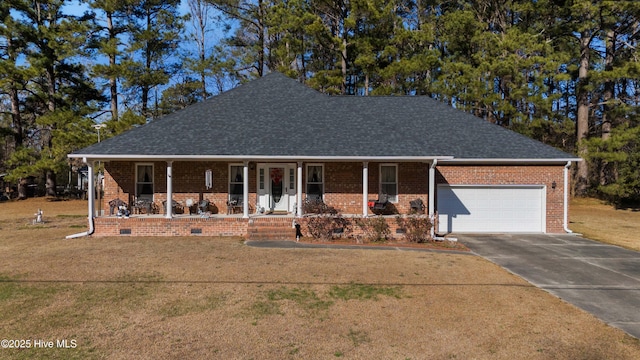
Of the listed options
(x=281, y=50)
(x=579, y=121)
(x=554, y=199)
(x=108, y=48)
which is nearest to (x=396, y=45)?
(x=281, y=50)

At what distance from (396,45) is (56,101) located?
27652 mm

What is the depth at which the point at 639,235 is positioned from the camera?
14703 mm

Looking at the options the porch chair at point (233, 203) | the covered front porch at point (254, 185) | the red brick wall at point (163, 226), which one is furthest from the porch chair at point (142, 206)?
the porch chair at point (233, 203)

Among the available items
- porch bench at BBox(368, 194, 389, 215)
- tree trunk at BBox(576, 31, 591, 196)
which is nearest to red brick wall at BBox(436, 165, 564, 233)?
porch bench at BBox(368, 194, 389, 215)

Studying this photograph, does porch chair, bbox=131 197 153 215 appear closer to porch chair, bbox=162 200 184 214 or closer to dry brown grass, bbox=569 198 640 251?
porch chair, bbox=162 200 184 214

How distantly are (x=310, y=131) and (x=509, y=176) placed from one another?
8.45 m

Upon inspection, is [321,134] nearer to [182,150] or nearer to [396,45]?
[182,150]

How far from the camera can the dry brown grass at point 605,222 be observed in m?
13.8

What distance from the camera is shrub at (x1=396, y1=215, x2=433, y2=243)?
12.2 metres

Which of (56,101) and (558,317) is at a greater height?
(56,101)

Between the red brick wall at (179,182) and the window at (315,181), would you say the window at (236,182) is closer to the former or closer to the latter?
the red brick wall at (179,182)

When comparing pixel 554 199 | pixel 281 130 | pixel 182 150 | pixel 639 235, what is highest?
pixel 281 130

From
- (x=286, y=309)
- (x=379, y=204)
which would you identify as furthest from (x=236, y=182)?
(x=286, y=309)

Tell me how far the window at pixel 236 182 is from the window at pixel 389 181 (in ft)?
19.4
